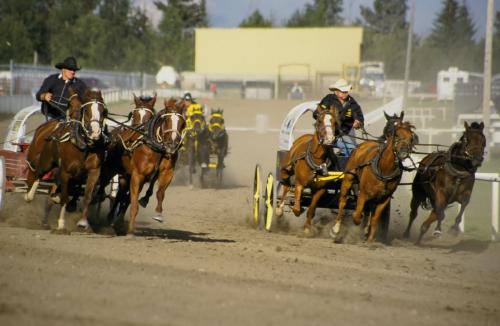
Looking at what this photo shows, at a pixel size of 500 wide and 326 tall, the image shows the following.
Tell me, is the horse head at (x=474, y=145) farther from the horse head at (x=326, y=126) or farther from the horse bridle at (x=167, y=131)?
the horse bridle at (x=167, y=131)

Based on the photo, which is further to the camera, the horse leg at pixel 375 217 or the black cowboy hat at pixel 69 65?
the black cowboy hat at pixel 69 65

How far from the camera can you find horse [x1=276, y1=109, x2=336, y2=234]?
14039mm

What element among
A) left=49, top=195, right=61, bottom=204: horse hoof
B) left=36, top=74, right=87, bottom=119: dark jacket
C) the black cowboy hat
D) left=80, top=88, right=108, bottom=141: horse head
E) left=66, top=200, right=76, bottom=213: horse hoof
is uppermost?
the black cowboy hat

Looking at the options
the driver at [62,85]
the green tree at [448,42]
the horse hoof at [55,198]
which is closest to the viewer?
the horse hoof at [55,198]

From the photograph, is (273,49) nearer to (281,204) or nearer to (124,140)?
(281,204)

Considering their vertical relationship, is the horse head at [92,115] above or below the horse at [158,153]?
above

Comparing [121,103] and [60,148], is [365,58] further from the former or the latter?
[60,148]

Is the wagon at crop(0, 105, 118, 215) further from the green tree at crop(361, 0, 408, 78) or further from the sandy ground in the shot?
the green tree at crop(361, 0, 408, 78)

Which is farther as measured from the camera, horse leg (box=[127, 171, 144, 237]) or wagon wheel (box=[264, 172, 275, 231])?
wagon wheel (box=[264, 172, 275, 231])

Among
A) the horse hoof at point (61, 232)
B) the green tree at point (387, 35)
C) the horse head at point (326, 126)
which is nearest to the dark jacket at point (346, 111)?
the horse head at point (326, 126)

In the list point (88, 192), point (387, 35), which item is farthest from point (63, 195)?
point (387, 35)

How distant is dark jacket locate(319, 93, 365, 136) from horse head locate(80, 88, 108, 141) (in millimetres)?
3761

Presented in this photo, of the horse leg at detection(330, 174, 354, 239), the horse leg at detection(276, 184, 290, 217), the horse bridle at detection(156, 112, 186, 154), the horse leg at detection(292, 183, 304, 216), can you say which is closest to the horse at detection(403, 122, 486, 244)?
the horse leg at detection(330, 174, 354, 239)

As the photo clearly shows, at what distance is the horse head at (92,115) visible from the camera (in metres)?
12.8
